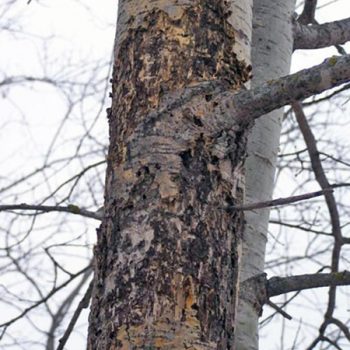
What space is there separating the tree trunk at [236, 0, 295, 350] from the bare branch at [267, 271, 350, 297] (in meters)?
0.07

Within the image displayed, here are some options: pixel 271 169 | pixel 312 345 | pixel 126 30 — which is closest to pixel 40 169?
pixel 312 345

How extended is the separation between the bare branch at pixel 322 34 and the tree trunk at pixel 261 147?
0.22 feet

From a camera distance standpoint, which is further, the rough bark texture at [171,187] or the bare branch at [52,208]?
the bare branch at [52,208]

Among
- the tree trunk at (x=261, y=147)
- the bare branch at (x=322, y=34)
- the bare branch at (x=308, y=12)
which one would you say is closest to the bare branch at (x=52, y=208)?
the tree trunk at (x=261, y=147)

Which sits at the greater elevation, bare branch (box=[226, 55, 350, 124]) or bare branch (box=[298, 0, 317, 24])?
bare branch (box=[298, 0, 317, 24])

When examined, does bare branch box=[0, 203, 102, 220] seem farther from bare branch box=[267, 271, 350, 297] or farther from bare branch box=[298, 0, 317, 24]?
bare branch box=[298, 0, 317, 24]

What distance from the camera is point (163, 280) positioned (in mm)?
998

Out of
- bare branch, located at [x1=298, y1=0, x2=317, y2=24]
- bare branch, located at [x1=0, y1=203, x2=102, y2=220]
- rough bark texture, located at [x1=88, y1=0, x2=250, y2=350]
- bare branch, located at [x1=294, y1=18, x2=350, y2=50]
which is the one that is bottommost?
rough bark texture, located at [x1=88, y1=0, x2=250, y2=350]

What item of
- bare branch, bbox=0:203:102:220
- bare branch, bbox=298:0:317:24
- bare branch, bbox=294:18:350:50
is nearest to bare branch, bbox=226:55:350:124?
bare branch, bbox=0:203:102:220

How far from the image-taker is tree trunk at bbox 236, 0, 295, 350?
161 cm

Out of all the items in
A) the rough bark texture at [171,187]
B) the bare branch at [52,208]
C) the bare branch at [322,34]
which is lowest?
the rough bark texture at [171,187]

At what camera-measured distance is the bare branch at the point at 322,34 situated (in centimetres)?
198

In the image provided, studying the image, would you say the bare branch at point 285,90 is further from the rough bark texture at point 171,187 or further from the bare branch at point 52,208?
the bare branch at point 52,208

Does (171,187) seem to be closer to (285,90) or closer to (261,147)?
(285,90)
